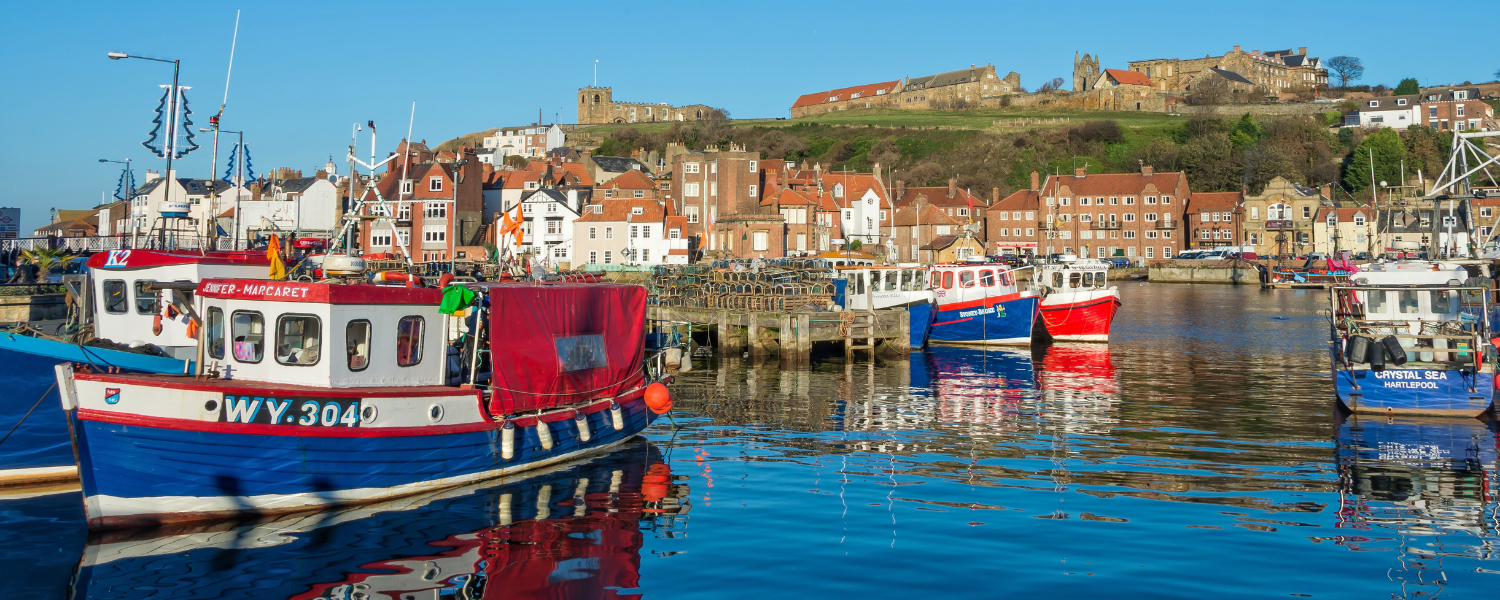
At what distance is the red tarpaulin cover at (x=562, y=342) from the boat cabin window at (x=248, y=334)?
11.3 feet

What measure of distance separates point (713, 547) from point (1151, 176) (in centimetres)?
11214

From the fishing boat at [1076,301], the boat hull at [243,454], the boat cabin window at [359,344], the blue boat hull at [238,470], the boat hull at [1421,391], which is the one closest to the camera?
the boat hull at [243,454]

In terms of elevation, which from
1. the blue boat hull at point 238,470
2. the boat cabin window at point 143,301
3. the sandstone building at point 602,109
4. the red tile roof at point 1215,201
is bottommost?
the blue boat hull at point 238,470

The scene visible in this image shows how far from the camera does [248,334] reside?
15.5 m

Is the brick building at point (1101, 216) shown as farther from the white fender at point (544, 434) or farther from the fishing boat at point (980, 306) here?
the white fender at point (544, 434)

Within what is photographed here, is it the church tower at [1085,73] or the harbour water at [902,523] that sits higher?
the church tower at [1085,73]

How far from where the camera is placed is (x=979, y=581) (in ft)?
41.5

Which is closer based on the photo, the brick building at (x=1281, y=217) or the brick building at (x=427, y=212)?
the brick building at (x=427, y=212)

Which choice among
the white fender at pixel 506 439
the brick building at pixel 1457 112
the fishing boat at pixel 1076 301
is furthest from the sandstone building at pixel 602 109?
the white fender at pixel 506 439

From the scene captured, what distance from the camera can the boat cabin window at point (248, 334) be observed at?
1533 cm

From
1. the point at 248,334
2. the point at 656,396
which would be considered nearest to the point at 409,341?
the point at 248,334

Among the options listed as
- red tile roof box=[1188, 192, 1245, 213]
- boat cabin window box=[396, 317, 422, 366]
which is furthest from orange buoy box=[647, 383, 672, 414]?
red tile roof box=[1188, 192, 1245, 213]

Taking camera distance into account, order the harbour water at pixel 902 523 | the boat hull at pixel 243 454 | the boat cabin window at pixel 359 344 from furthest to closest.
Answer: the boat cabin window at pixel 359 344
the boat hull at pixel 243 454
the harbour water at pixel 902 523

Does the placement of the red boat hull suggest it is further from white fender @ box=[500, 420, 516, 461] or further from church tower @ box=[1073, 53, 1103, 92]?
church tower @ box=[1073, 53, 1103, 92]
